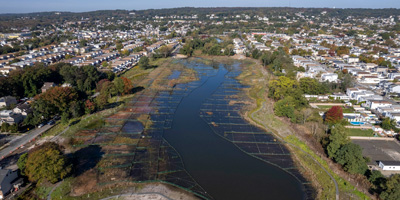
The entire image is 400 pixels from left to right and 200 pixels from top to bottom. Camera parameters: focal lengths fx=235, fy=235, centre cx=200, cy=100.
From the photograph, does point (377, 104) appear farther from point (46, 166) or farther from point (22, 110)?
point (22, 110)

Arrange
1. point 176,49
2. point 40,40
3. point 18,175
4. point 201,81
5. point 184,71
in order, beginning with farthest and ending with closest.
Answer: point 40,40 < point 176,49 < point 184,71 < point 201,81 < point 18,175

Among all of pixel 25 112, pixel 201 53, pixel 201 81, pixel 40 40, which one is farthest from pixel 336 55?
pixel 40 40

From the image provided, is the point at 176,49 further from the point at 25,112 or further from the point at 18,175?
the point at 18,175

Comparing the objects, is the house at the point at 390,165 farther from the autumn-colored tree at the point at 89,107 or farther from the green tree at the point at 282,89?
the autumn-colored tree at the point at 89,107

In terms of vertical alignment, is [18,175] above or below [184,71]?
below

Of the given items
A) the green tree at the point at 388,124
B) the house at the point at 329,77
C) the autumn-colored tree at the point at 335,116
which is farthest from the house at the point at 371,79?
the autumn-colored tree at the point at 335,116

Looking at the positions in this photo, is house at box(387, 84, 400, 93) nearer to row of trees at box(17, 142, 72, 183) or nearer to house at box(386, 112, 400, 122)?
house at box(386, 112, 400, 122)
